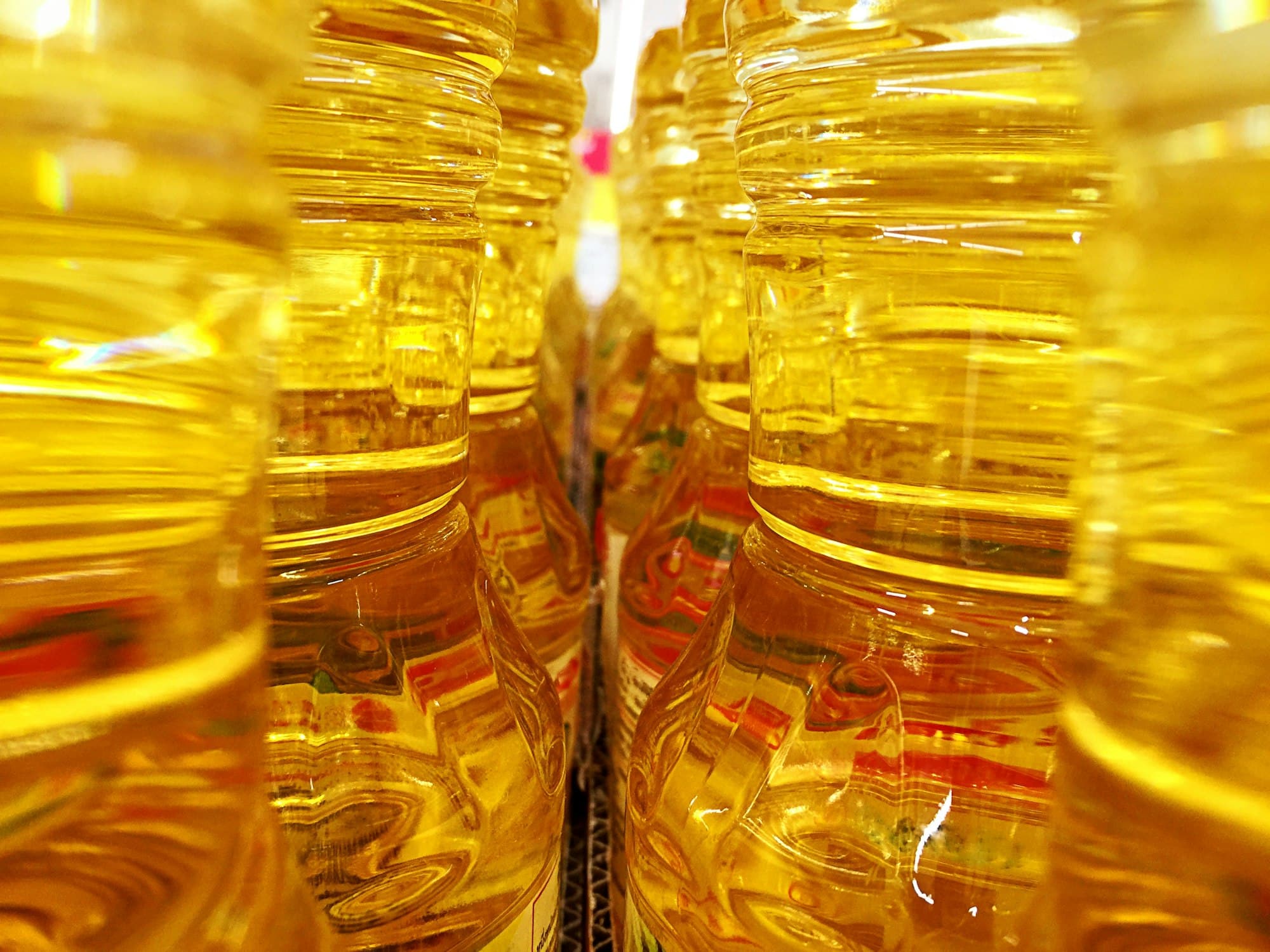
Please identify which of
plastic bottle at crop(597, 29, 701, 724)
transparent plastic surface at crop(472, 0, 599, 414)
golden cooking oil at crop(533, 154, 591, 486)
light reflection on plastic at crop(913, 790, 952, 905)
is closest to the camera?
light reflection on plastic at crop(913, 790, 952, 905)

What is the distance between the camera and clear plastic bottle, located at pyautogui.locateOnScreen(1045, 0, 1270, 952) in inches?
6.4

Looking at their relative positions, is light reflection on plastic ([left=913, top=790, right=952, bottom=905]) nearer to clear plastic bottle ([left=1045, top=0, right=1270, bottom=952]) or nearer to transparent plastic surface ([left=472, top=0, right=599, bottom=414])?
clear plastic bottle ([left=1045, top=0, right=1270, bottom=952])

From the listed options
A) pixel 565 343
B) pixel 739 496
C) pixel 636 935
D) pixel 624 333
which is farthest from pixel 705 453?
pixel 565 343

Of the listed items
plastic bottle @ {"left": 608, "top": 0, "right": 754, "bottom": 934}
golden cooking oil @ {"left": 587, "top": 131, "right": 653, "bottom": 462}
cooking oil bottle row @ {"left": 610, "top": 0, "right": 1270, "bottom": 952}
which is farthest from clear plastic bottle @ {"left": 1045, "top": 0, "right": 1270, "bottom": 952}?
golden cooking oil @ {"left": 587, "top": 131, "right": 653, "bottom": 462}

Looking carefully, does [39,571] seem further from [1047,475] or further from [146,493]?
[1047,475]

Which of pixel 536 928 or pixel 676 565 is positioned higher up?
pixel 676 565

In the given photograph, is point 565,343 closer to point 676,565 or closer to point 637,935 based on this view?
point 676,565

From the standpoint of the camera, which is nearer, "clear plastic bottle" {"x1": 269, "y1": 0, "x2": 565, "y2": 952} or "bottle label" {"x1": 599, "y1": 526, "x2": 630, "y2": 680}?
"clear plastic bottle" {"x1": 269, "y1": 0, "x2": 565, "y2": 952}

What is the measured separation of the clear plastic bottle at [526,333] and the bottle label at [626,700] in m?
0.03

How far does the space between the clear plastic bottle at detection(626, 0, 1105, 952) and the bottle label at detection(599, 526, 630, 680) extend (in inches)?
12.8

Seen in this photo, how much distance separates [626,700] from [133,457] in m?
0.38

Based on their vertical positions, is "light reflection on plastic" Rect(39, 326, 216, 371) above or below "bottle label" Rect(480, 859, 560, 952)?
above

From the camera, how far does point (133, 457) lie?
7.5 inches

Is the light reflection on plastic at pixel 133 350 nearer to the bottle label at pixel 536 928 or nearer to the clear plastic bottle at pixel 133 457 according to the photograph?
the clear plastic bottle at pixel 133 457
